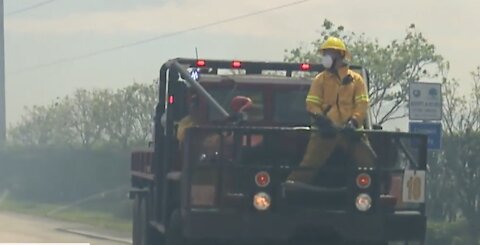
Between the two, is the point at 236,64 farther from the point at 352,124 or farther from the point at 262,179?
the point at 262,179

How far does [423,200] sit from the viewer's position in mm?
11414

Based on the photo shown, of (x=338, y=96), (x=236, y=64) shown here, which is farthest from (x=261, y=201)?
(x=236, y=64)

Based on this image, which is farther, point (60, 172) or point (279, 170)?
point (60, 172)

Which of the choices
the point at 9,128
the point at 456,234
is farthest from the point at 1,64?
the point at 456,234

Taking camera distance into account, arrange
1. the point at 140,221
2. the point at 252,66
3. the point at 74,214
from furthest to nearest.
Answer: the point at 74,214
the point at 140,221
the point at 252,66

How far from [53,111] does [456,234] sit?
3364 centimetres

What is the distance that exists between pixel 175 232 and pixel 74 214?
98.3ft

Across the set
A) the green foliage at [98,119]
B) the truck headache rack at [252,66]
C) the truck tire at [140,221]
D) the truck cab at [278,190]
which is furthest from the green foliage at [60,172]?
the truck cab at [278,190]

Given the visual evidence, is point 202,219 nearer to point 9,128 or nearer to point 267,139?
point 267,139

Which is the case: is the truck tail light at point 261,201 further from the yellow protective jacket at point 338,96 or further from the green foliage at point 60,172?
the green foliage at point 60,172

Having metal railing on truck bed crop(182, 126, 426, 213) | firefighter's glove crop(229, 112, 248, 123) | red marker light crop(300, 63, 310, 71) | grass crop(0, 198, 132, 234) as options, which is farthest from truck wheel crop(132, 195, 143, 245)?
grass crop(0, 198, 132, 234)

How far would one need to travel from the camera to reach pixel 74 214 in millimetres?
41000

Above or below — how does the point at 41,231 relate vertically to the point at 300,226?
below

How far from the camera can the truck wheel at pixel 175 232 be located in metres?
11.4
